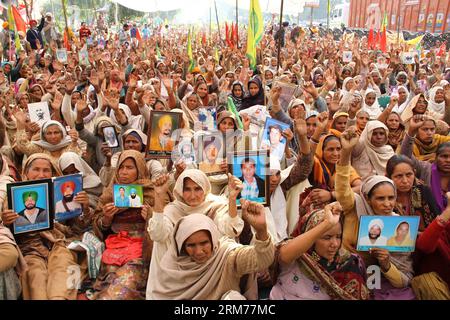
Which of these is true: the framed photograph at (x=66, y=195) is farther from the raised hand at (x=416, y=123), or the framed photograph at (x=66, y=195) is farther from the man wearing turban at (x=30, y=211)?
the raised hand at (x=416, y=123)

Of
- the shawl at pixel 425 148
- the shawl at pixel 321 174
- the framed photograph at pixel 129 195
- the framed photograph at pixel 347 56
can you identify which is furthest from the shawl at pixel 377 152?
the framed photograph at pixel 347 56

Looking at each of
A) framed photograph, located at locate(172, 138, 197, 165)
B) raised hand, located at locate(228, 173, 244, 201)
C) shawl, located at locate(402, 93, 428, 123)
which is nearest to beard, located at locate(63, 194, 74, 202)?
framed photograph, located at locate(172, 138, 197, 165)

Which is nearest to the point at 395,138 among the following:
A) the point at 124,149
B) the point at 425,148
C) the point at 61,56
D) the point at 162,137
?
the point at 425,148

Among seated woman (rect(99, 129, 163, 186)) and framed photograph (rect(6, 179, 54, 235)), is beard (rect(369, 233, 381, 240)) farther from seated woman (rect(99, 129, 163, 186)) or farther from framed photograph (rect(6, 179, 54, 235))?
framed photograph (rect(6, 179, 54, 235))

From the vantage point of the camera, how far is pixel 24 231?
2535 millimetres

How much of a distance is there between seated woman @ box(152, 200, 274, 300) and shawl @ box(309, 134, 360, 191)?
1.29m

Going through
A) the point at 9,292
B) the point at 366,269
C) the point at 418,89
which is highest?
the point at 418,89

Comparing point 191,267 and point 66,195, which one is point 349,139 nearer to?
point 191,267

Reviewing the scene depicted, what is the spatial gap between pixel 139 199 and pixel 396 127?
111 inches

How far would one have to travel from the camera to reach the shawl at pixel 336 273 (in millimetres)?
2053

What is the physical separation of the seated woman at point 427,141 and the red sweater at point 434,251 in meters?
1.48

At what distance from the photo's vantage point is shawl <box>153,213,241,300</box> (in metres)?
2.11
